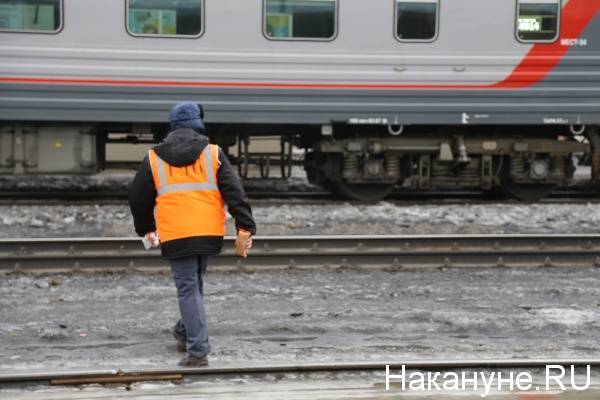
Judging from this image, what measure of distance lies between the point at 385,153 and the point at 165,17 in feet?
10.8

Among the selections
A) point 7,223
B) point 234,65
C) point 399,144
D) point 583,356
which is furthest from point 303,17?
point 583,356

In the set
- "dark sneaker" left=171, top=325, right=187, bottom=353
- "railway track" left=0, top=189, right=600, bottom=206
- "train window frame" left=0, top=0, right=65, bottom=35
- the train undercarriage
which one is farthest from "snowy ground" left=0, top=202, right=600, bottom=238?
"dark sneaker" left=171, top=325, right=187, bottom=353

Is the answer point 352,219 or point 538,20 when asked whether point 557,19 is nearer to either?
point 538,20

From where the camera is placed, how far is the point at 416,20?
38.9 feet

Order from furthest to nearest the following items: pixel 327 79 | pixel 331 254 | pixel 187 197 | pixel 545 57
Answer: pixel 545 57, pixel 327 79, pixel 331 254, pixel 187 197

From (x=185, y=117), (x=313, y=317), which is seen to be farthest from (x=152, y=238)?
(x=313, y=317)

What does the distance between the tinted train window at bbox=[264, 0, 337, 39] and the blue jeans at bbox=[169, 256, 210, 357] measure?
253 inches

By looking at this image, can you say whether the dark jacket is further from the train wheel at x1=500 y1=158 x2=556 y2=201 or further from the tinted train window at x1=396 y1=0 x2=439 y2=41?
the train wheel at x1=500 y1=158 x2=556 y2=201

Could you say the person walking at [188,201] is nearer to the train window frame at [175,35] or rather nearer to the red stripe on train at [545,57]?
the train window frame at [175,35]

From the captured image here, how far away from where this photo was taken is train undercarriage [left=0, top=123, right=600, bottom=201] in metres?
11.9

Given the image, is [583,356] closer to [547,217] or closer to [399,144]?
[547,217]

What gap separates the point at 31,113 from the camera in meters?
11.4

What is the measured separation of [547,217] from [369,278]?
4.01 m

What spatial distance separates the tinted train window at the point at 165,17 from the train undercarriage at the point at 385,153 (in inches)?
53.1
